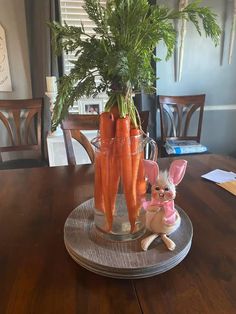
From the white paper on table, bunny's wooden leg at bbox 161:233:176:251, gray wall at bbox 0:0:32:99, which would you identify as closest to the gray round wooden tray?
bunny's wooden leg at bbox 161:233:176:251

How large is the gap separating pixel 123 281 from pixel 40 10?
2434mm

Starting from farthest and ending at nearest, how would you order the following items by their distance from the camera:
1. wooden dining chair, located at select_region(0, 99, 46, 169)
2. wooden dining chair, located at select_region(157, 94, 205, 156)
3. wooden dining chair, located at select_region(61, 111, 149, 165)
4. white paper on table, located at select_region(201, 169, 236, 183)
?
wooden dining chair, located at select_region(157, 94, 205, 156) < wooden dining chair, located at select_region(0, 99, 46, 169) < wooden dining chair, located at select_region(61, 111, 149, 165) < white paper on table, located at select_region(201, 169, 236, 183)

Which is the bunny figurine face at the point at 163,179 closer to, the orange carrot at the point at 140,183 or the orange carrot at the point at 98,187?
the orange carrot at the point at 140,183

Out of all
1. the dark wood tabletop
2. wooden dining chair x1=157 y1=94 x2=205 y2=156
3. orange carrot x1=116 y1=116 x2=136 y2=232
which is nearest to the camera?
the dark wood tabletop

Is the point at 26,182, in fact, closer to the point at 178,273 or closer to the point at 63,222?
the point at 63,222

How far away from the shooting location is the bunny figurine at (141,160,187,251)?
71cm

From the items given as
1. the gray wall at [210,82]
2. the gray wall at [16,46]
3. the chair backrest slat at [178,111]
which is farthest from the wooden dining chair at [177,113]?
the gray wall at [16,46]

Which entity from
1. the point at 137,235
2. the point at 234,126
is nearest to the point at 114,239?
the point at 137,235

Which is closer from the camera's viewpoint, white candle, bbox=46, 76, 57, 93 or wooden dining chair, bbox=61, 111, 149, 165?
wooden dining chair, bbox=61, 111, 149, 165

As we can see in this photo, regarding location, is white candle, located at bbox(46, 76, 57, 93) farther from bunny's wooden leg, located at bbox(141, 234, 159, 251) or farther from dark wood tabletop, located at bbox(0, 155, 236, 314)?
bunny's wooden leg, located at bbox(141, 234, 159, 251)

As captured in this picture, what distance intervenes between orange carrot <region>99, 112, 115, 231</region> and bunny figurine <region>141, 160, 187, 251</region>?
11 centimetres

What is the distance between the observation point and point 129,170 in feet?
2.40

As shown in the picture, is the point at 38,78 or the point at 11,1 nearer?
the point at 11,1

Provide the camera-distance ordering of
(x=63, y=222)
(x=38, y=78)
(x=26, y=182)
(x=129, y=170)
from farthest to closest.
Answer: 1. (x=38, y=78)
2. (x=26, y=182)
3. (x=63, y=222)
4. (x=129, y=170)
